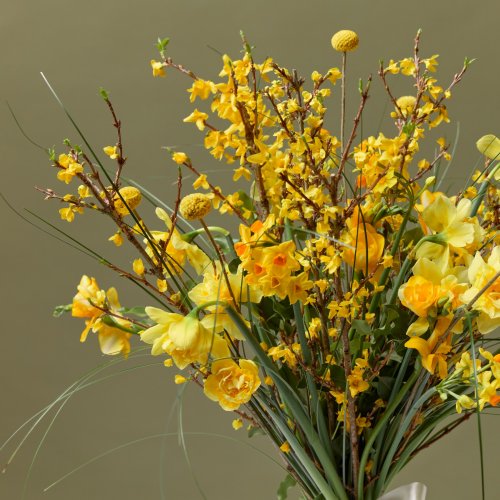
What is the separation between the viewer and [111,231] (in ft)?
6.29

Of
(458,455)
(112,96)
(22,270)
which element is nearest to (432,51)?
(112,96)

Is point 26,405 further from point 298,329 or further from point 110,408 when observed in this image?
point 298,329

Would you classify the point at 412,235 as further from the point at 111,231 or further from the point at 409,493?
the point at 111,231

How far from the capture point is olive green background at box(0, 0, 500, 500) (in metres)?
1.89

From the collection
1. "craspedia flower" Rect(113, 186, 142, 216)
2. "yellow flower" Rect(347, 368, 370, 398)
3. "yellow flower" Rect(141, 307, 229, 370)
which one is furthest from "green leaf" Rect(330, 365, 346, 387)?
"craspedia flower" Rect(113, 186, 142, 216)

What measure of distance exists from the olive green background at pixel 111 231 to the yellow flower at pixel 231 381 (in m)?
1.17

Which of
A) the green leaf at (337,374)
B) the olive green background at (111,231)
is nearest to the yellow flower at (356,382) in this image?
the green leaf at (337,374)

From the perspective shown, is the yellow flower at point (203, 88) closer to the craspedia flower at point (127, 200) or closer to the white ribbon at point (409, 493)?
the craspedia flower at point (127, 200)

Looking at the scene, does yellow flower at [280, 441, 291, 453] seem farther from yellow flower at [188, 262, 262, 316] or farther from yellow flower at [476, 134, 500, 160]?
yellow flower at [476, 134, 500, 160]

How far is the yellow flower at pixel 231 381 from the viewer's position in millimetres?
705

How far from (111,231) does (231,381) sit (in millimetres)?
1249

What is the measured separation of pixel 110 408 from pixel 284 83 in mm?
1286

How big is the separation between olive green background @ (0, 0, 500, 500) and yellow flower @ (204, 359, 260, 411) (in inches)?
46.1

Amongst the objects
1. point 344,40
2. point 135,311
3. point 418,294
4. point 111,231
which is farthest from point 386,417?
point 111,231
